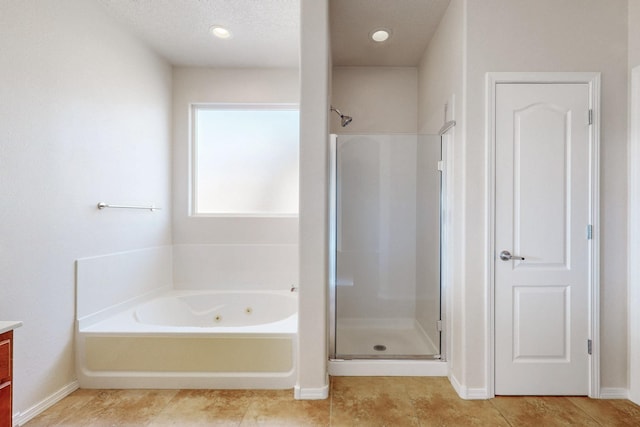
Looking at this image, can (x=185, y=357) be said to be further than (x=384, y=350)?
No

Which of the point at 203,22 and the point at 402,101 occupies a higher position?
the point at 203,22

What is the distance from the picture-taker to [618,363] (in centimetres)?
206

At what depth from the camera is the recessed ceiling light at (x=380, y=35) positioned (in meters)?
2.70

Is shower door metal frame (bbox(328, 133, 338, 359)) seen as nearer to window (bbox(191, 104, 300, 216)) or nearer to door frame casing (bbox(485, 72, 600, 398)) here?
window (bbox(191, 104, 300, 216))

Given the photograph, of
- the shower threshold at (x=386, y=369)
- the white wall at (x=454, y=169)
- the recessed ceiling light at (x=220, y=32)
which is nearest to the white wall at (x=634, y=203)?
the white wall at (x=454, y=169)

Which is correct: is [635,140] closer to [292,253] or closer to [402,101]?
[402,101]

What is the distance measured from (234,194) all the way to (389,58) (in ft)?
6.81

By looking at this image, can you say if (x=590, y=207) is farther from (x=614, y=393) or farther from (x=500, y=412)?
(x=500, y=412)

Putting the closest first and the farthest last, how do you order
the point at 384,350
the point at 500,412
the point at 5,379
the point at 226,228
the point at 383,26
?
the point at 5,379, the point at 500,412, the point at 384,350, the point at 383,26, the point at 226,228

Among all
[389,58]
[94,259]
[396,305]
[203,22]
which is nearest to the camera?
[94,259]

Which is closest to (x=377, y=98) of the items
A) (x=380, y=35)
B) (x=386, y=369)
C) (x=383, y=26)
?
(x=380, y=35)

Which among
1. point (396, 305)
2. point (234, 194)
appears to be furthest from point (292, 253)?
point (396, 305)

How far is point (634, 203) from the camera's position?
6.65 feet

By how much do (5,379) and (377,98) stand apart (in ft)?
11.1
